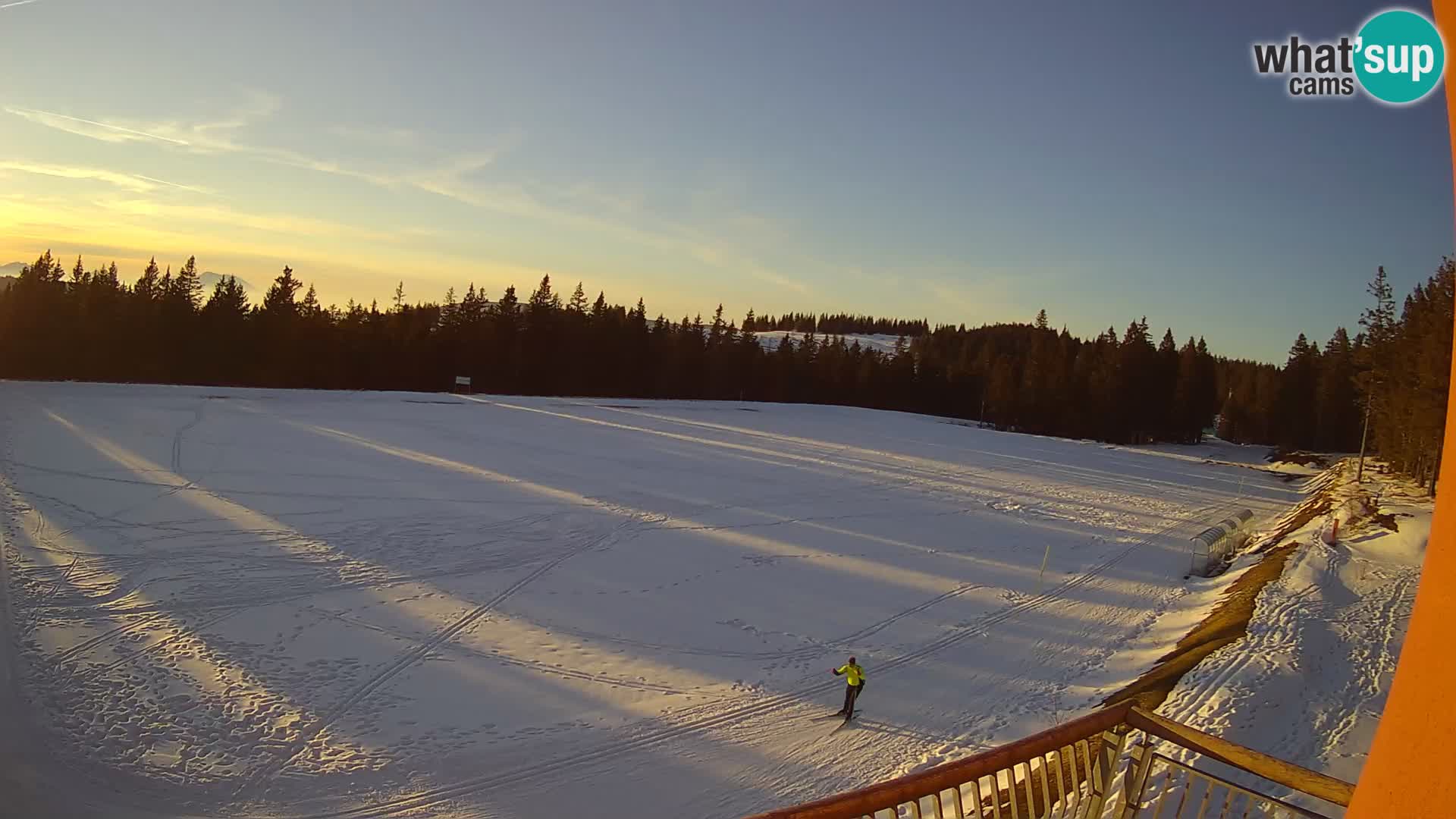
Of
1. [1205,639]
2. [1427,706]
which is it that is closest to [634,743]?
[1427,706]

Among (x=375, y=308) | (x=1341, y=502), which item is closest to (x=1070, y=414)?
(x=1341, y=502)

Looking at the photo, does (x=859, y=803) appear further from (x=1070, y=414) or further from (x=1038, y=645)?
(x=1070, y=414)

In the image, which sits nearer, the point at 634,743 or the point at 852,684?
the point at 634,743

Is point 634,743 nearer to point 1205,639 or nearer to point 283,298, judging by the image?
point 1205,639

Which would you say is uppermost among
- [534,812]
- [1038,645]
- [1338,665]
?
[1338,665]

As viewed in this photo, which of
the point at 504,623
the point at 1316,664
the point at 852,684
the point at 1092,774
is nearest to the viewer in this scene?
the point at 1092,774

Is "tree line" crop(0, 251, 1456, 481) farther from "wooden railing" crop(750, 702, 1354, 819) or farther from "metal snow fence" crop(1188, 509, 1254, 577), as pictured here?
"wooden railing" crop(750, 702, 1354, 819)

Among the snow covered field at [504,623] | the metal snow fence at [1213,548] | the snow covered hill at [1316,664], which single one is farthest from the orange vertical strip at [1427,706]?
the metal snow fence at [1213,548]
